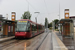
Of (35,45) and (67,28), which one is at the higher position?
(67,28)

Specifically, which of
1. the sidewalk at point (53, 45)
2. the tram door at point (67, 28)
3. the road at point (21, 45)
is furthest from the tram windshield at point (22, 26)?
the tram door at point (67, 28)

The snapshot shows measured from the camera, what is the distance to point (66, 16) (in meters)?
24.2

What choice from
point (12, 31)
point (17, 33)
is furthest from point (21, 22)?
point (12, 31)

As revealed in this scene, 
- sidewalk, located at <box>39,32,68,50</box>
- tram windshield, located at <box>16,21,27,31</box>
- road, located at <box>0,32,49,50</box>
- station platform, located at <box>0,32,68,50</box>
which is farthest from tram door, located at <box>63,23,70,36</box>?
road, located at <box>0,32,49,50</box>

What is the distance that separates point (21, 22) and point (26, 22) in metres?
0.86

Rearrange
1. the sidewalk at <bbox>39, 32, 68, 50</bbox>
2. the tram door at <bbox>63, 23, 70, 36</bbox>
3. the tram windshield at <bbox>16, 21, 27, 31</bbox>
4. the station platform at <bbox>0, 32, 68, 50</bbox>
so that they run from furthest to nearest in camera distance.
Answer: the tram door at <bbox>63, 23, 70, 36</bbox> < the tram windshield at <bbox>16, 21, 27, 31</bbox> < the station platform at <bbox>0, 32, 68, 50</bbox> < the sidewalk at <bbox>39, 32, 68, 50</bbox>

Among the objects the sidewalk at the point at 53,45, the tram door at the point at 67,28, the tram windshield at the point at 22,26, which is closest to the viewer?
the sidewalk at the point at 53,45

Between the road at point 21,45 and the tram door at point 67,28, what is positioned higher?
the tram door at point 67,28

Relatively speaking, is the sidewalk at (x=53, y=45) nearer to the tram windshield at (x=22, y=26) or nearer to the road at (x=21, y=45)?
the road at (x=21, y=45)

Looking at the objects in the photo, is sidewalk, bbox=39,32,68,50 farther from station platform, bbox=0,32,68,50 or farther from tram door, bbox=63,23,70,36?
tram door, bbox=63,23,70,36

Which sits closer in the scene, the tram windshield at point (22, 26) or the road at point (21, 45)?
the road at point (21, 45)

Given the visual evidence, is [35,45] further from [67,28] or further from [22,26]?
[67,28]

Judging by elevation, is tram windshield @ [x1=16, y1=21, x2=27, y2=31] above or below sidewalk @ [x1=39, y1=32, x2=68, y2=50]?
above

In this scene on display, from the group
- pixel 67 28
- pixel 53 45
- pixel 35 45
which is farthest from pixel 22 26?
pixel 67 28
